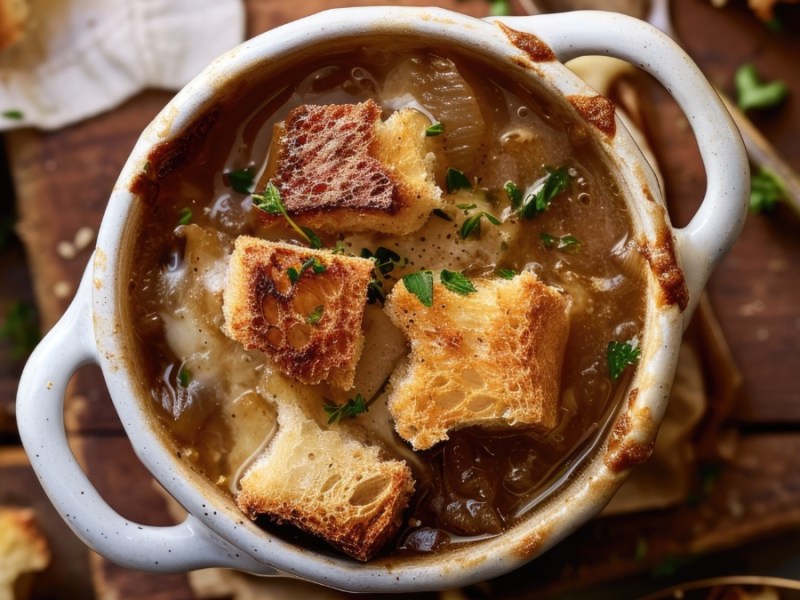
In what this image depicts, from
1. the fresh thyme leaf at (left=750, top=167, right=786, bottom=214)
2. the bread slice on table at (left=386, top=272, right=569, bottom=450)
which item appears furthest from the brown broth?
the fresh thyme leaf at (left=750, top=167, right=786, bottom=214)

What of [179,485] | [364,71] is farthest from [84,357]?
[364,71]

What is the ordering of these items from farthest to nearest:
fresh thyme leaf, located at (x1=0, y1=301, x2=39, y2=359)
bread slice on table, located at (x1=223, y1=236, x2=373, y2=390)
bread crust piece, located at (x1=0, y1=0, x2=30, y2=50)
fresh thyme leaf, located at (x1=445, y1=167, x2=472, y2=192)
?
fresh thyme leaf, located at (x1=0, y1=301, x2=39, y2=359), bread crust piece, located at (x1=0, y1=0, x2=30, y2=50), fresh thyme leaf, located at (x1=445, y1=167, x2=472, y2=192), bread slice on table, located at (x1=223, y1=236, x2=373, y2=390)

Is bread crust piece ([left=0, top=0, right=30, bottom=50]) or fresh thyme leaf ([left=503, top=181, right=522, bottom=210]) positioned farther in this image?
bread crust piece ([left=0, top=0, right=30, bottom=50])

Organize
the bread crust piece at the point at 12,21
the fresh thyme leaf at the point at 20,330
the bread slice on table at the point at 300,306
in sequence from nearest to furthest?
the bread slice on table at the point at 300,306 → the bread crust piece at the point at 12,21 → the fresh thyme leaf at the point at 20,330

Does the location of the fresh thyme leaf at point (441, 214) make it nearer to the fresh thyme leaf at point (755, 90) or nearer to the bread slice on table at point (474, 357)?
the bread slice on table at point (474, 357)

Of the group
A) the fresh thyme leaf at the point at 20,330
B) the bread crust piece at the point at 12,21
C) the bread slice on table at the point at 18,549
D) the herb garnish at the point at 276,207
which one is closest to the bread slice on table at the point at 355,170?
the herb garnish at the point at 276,207

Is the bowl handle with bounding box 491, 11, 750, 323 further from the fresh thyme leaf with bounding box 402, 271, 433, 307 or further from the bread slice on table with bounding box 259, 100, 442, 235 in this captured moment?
the fresh thyme leaf with bounding box 402, 271, 433, 307

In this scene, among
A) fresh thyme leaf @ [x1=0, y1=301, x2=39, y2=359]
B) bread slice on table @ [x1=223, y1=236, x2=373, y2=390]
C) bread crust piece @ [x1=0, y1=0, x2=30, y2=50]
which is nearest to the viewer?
bread slice on table @ [x1=223, y1=236, x2=373, y2=390]

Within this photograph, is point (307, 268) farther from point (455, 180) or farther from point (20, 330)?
point (20, 330)
